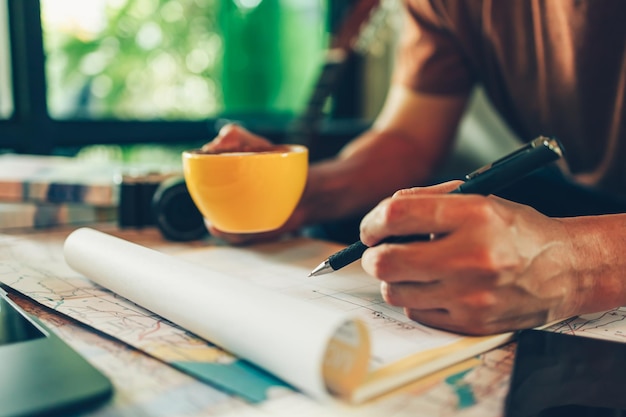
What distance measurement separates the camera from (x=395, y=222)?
1.44 ft

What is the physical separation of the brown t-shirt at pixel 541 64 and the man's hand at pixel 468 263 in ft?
1.99

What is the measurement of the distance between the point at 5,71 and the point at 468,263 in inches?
51.6

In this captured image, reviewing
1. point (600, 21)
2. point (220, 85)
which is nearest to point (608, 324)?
point (600, 21)

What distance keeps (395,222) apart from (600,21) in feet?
2.26

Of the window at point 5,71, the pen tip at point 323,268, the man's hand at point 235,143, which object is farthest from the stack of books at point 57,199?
the window at point 5,71

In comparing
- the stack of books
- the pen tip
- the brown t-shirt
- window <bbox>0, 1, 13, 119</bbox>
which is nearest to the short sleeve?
Result: the brown t-shirt

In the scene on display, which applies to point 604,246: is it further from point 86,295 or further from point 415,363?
point 86,295

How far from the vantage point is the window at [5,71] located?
4.48ft

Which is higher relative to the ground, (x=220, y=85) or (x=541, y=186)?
(x=220, y=85)

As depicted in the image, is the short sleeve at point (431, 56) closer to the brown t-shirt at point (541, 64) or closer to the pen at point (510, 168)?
the brown t-shirt at point (541, 64)

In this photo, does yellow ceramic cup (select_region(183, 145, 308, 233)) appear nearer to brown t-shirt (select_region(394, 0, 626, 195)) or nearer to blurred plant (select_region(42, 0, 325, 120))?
brown t-shirt (select_region(394, 0, 626, 195))

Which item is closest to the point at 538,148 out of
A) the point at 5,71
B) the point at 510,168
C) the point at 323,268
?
the point at 510,168

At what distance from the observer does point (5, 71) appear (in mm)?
1387

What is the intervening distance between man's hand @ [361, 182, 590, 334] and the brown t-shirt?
0.61 meters
